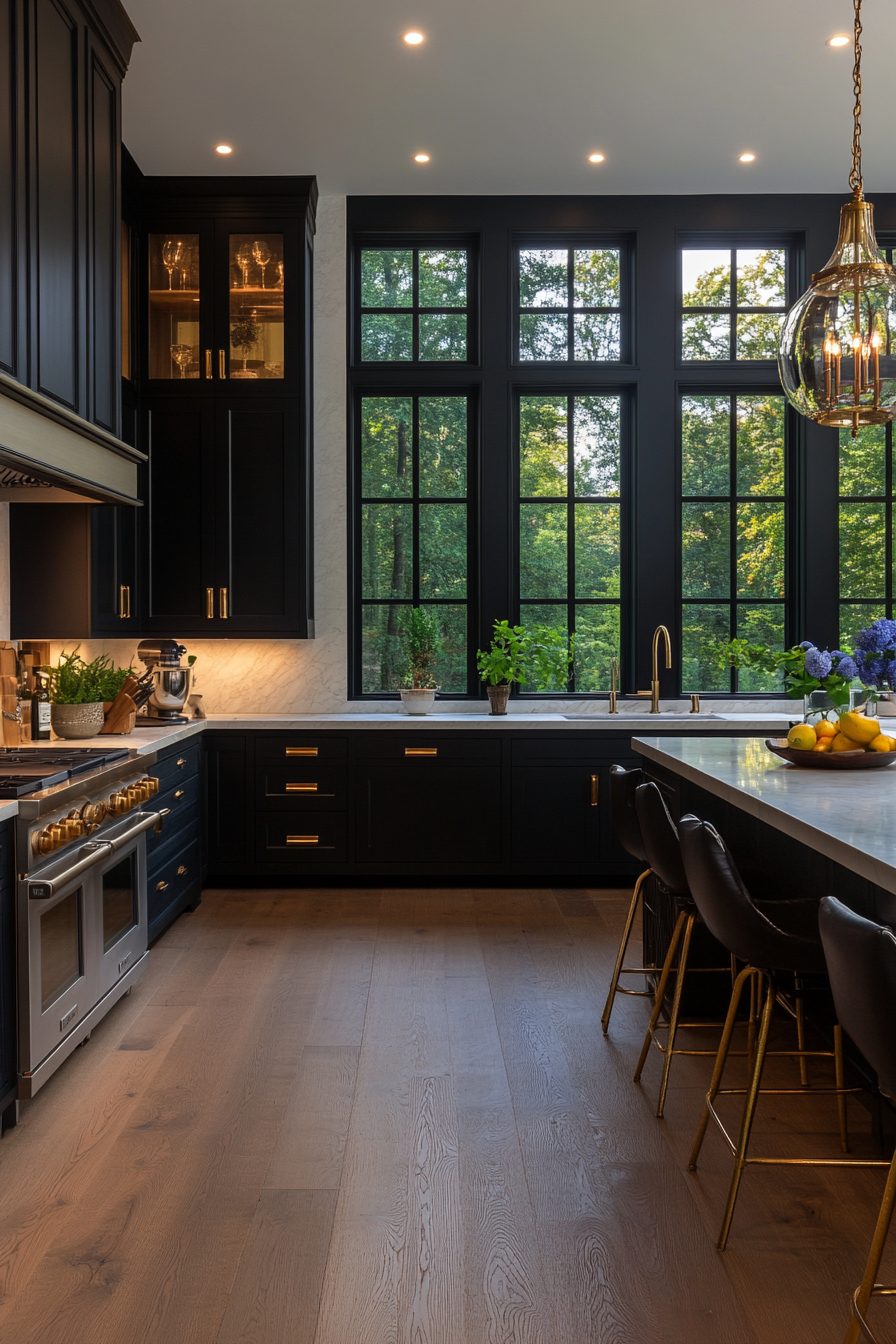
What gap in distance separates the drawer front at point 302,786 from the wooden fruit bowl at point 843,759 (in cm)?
253

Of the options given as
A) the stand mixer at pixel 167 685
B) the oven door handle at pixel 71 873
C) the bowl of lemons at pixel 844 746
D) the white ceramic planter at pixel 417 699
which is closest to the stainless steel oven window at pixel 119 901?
the oven door handle at pixel 71 873

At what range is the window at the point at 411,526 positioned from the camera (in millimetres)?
5434

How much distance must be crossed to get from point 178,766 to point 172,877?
48 centimetres

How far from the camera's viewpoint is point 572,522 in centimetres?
545

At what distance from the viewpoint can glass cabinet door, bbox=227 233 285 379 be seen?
4938 mm

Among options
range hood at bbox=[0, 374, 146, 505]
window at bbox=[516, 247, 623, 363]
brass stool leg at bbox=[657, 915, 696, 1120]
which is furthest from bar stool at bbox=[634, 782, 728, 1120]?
window at bbox=[516, 247, 623, 363]

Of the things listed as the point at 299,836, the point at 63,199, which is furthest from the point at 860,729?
the point at 63,199

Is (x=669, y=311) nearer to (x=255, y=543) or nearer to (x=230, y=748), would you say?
(x=255, y=543)

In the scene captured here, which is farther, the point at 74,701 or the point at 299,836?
the point at 299,836

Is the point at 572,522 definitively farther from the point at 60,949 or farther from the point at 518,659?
the point at 60,949

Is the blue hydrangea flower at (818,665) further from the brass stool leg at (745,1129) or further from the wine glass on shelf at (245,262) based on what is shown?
the wine glass on shelf at (245,262)

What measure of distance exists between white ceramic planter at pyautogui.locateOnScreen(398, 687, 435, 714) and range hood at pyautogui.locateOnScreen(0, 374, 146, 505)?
6.22 ft

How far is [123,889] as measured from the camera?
3.28 meters

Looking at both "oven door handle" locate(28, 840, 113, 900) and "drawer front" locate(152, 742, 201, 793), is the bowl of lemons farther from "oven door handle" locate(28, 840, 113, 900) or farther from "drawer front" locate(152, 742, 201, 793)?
"drawer front" locate(152, 742, 201, 793)
